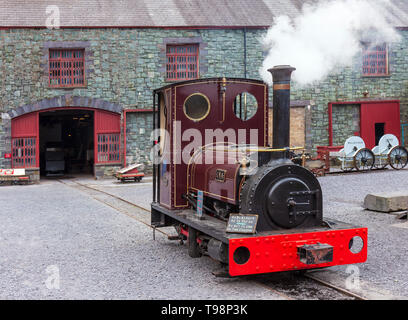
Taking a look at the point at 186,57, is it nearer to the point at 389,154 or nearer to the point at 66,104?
the point at 66,104

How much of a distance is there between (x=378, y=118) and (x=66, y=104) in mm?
11947

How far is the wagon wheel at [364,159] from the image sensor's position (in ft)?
53.7

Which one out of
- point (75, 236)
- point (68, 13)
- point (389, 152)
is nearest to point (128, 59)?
point (68, 13)

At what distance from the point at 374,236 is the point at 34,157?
13.9 meters

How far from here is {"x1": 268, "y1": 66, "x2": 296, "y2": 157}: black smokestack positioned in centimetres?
527

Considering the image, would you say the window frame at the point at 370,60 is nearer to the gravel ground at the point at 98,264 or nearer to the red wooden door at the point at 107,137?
the red wooden door at the point at 107,137

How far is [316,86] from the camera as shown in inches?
779

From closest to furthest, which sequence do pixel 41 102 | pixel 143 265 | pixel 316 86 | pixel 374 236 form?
pixel 143 265
pixel 374 236
pixel 41 102
pixel 316 86

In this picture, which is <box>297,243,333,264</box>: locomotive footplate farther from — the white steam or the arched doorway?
the arched doorway

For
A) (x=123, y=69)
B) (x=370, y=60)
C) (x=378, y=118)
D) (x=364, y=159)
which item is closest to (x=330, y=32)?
(x=364, y=159)

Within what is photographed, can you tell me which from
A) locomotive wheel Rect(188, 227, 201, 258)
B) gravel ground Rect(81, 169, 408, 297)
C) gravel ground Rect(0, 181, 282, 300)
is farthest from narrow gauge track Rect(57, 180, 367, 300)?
locomotive wheel Rect(188, 227, 201, 258)

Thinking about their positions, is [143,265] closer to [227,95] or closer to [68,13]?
[227,95]

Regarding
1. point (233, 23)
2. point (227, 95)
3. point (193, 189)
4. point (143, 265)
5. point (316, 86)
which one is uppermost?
point (233, 23)

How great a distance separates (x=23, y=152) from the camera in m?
18.2
